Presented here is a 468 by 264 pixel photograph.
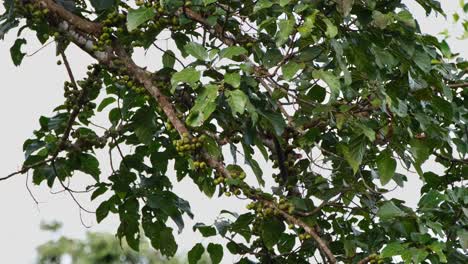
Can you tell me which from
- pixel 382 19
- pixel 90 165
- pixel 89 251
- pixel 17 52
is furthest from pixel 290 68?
pixel 89 251

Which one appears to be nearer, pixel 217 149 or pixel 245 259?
pixel 217 149

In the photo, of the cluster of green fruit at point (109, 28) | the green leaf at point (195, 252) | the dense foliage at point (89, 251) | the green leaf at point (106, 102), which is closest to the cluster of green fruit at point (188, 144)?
the cluster of green fruit at point (109, 28)

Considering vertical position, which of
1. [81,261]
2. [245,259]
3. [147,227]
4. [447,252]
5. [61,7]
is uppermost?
[81,261]

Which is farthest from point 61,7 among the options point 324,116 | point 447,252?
point 447,252

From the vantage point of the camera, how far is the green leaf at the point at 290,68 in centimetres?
159

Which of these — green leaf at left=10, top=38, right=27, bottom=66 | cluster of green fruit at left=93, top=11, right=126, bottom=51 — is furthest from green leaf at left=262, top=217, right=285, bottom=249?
green leaf at left=10, top=38, right=27, bottom=66

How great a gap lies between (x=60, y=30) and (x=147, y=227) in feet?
1.89

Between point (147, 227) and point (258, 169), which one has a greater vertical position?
point (147, 227)

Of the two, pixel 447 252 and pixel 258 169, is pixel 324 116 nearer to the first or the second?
pixel 258 169

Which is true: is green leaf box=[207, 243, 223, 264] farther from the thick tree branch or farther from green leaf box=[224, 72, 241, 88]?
green leaf box=[224, 72, 241, 88]

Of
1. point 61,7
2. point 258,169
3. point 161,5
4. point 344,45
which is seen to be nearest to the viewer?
point 344,45

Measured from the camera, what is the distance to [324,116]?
1.83 m

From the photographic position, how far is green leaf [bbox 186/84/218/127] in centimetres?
149

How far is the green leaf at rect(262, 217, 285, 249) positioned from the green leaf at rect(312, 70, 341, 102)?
345mm
